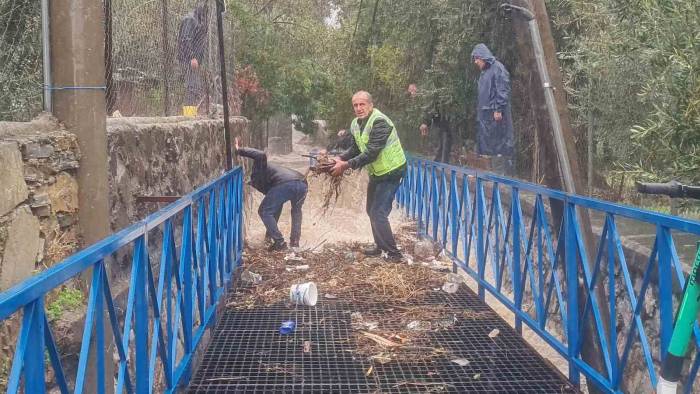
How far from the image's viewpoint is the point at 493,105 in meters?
7.90

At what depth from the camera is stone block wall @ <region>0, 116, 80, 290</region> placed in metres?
2.62

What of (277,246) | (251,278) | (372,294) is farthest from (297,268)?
(372,294)

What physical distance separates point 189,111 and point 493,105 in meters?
3.59

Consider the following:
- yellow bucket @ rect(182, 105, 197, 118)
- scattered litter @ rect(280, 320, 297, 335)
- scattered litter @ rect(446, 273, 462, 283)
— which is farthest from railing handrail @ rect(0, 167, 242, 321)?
yellow bucket @ rect(182, 105, 197, 118)

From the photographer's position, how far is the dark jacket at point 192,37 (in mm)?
6250

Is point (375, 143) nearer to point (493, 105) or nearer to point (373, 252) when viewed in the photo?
point (373, 252)

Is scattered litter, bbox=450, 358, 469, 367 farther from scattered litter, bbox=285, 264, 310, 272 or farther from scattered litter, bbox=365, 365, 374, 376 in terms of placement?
scattered litter, bbox=285, 264, 310, 272

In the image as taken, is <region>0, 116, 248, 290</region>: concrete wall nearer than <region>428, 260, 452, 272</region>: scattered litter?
Yes

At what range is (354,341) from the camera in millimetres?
4207

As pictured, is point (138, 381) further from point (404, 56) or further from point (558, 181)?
point (404, 56)

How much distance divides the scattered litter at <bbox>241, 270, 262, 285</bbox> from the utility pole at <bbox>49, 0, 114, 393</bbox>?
2660 millimetres

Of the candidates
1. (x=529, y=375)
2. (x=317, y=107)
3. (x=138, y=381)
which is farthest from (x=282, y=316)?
(x=317, y=107)

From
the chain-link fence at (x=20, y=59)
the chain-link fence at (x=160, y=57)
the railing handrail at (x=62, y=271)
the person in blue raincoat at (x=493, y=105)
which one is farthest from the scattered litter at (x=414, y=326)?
the person in blue raincoat at (x=493, y=105)

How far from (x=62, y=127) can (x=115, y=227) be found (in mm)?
853
